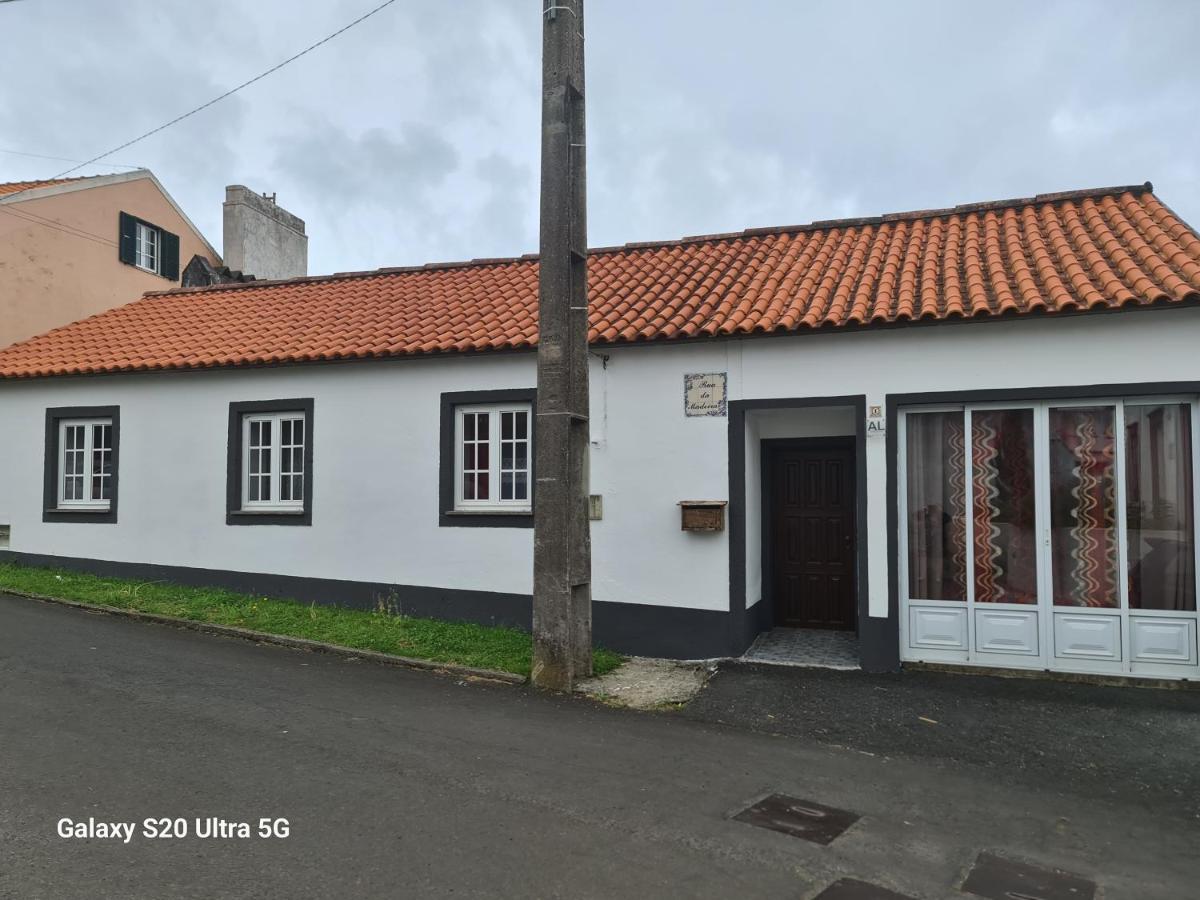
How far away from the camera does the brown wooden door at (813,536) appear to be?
10000 mm

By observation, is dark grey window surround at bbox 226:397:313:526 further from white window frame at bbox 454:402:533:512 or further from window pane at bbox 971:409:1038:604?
window pane at bbox 971:409:1038:604

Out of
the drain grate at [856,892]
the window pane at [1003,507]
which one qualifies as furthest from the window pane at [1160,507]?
the drain grate at [856,892]

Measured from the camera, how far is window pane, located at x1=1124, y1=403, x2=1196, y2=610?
7.67 m

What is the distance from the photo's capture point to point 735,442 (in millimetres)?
8961

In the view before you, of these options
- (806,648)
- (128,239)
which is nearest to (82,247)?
(128,239)

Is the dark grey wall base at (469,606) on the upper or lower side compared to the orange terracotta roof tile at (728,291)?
lower

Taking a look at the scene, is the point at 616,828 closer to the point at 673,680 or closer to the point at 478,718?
the point at 478,718

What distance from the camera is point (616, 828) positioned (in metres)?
4.57

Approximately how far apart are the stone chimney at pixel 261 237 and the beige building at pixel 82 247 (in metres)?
1.57

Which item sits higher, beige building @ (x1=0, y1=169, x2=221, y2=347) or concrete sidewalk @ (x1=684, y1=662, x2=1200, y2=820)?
beige building @ (x1=0, y1=169, x2=221, y2=347)

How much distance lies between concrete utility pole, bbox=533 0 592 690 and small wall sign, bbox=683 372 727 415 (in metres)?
1.67

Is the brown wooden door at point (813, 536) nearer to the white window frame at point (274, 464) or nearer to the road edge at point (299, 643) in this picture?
the road edge at point (299, 643)
